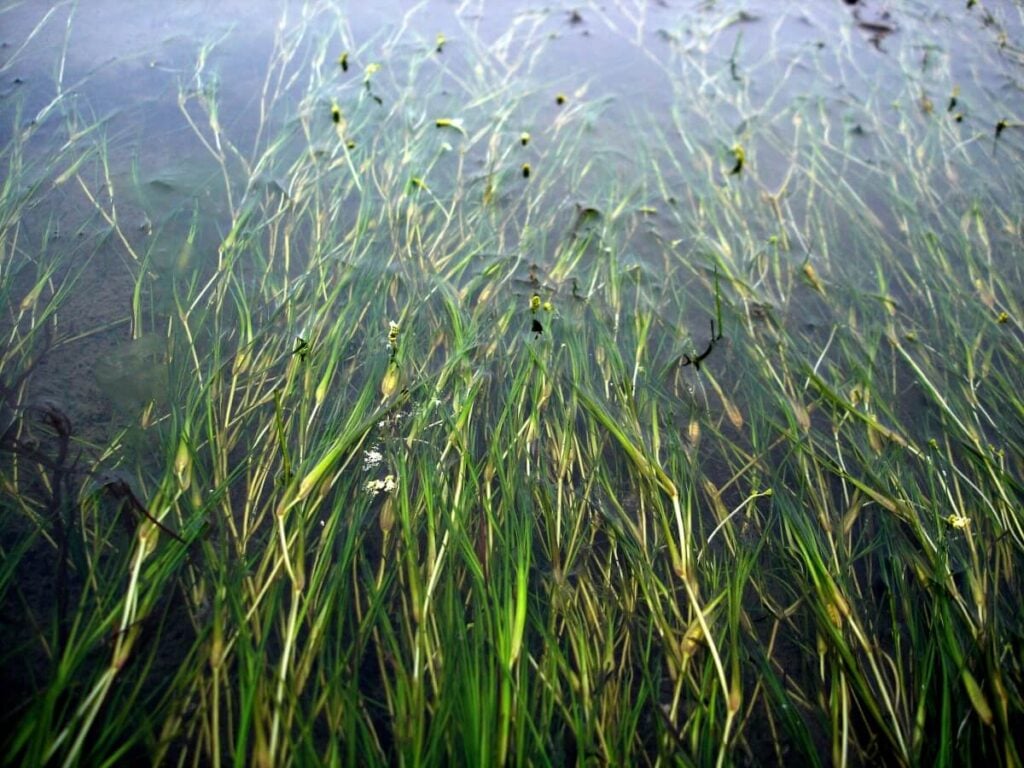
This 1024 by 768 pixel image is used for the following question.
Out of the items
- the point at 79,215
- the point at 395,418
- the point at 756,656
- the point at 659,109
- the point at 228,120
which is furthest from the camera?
the point at 659,109

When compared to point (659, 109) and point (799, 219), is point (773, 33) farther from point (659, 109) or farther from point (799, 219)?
point (799, 219)

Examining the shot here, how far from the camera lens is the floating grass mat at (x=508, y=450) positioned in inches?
45.4

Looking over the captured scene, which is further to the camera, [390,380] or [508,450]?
[390,380]

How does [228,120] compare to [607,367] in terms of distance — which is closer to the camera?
[607,367]

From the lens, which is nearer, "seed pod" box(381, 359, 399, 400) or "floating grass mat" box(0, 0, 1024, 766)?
"floating grass mat" box(0, 0, 1024, 766)

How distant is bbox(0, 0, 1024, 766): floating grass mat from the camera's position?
45.4 inches

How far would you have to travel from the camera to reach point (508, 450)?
156 cm

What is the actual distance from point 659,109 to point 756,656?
241cm

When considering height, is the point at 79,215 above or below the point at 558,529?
above

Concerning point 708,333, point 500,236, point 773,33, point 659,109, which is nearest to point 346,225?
point 500,236

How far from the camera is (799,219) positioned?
7.92ft

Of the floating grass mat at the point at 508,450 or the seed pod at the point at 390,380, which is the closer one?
the floating grass mat at the point at 508,450

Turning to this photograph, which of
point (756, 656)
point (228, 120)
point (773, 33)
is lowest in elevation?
point (756, 656)

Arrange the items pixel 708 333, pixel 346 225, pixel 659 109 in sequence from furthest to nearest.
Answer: pixel 659 109 → pixel 346 225 → pixel 708 333
